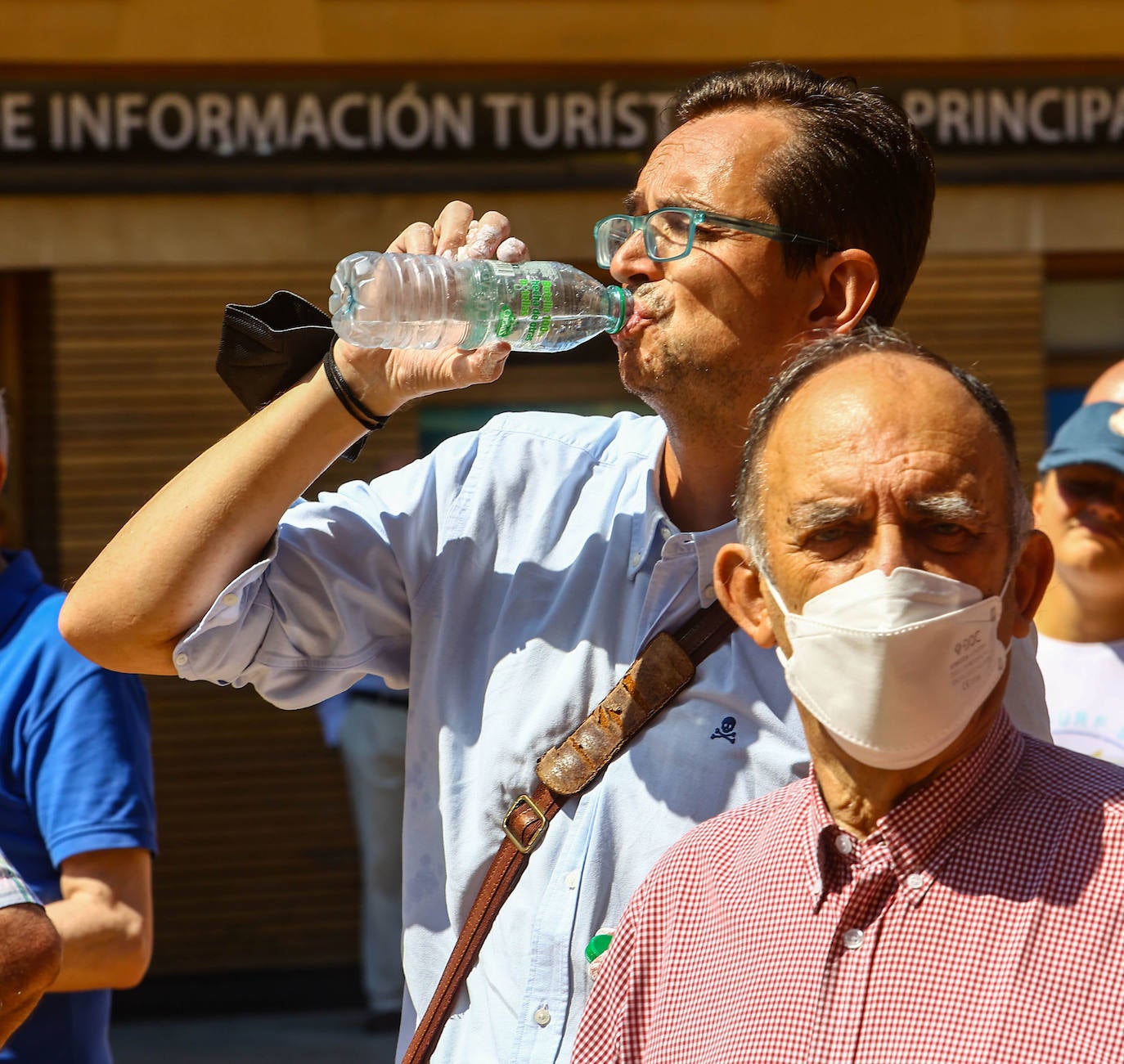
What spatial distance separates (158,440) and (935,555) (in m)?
6.54

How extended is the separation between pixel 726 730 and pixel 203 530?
77 centimetres

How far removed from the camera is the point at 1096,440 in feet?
14.2

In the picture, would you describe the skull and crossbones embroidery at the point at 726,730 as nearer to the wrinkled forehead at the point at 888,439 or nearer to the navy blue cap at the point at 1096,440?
the wrinkled forehead at the point at 888,439

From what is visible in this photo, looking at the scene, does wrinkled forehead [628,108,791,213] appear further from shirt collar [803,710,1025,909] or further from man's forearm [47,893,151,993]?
man's forearm [47,893,151,993]

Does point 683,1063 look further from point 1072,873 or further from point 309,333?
point 309,333

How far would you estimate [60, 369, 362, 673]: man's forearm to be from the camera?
2418mm

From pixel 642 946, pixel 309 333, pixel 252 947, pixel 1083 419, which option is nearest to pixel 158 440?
pixel 252 947

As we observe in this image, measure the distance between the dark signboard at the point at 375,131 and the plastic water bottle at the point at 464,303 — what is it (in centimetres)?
527

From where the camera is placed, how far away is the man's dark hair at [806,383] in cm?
195

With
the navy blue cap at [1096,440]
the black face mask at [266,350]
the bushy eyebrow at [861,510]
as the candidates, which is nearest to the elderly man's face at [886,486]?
the bushy eyebrow at [861,510]

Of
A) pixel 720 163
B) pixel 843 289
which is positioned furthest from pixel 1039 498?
pixel 720 163

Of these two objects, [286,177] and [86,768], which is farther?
[286,177]

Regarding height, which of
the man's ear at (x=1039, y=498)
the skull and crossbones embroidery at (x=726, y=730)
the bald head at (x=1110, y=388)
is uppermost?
the bald head at (x=1110, y=388)

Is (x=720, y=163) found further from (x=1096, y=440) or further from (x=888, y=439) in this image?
(x=1096, y=440)
